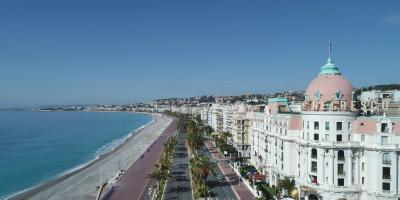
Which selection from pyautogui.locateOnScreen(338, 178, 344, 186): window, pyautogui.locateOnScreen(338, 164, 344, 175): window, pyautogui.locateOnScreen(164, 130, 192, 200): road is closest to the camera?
pyautogui.locateOnScreen(338, 178, 344, 186): window

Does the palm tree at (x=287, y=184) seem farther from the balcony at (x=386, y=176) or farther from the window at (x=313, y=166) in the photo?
the balcony at (x=386, y=176)

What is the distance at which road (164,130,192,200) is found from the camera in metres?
75.4

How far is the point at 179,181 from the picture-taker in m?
87.8

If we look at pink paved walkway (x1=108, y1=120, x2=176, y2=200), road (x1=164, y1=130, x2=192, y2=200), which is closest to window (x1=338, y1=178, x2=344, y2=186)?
road (x1=164, y1=130, x2=192, y2=200)

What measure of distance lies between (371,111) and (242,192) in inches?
1142

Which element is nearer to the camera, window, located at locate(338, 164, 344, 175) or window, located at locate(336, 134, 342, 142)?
window, located at locate(338, 164, 344, 175)

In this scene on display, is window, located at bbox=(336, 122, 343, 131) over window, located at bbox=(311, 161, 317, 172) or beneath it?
over

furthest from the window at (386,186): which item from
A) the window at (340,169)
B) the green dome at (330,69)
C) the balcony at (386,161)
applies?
the green dome at (330,69)

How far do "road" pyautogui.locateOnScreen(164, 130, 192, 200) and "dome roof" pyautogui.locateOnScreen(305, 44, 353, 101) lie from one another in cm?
3061

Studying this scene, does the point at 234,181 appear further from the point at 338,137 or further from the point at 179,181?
the point at 338,137

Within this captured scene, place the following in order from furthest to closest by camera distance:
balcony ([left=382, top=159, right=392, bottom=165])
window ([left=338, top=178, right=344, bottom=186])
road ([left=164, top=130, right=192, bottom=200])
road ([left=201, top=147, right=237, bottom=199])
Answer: road ([left=164, top=130, right=192, bottom=200]) < road ([left=201, top=147, right=237, bottom=199]) < window ([left=338, top=178, right=344, bottom=186]) < balcony ([left=382, top=159, right=392, bottom=165])

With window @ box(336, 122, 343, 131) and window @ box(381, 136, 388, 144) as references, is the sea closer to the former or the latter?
window @ box(336, 122, 343, 131)

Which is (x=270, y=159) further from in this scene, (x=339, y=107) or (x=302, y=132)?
(x=339, y=107)

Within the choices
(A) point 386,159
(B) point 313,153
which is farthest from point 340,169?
(A) point 386,159
